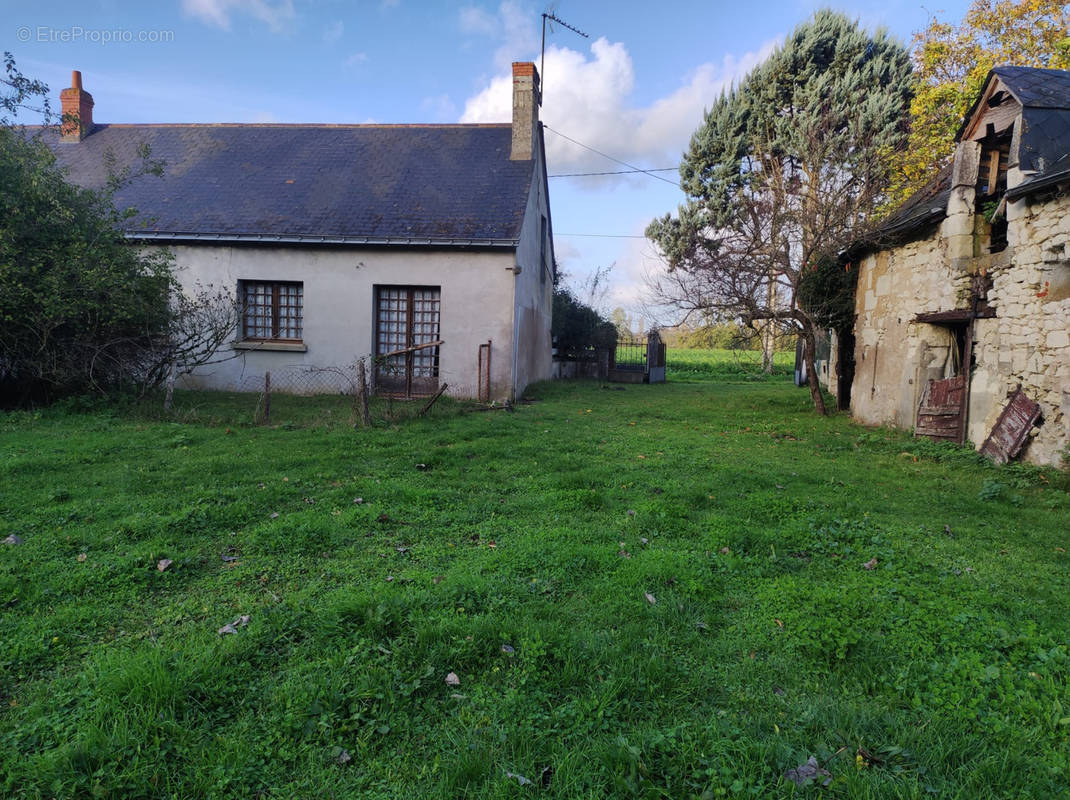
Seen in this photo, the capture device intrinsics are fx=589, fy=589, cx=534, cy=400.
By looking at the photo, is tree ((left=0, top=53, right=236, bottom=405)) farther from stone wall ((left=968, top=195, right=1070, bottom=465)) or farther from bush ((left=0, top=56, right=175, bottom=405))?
stone wall ((left=968, top=195, right=1070, bottom=465))

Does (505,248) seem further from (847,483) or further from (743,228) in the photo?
(847,483)

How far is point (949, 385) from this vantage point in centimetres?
905

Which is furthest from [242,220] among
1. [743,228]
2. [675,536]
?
[675,536]

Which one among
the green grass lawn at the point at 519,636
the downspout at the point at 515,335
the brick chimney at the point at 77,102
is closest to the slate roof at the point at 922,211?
the green grass lawn at the point at 519,636

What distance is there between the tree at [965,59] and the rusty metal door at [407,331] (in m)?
14.1

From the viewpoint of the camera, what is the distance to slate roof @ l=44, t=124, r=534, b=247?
44.6ft

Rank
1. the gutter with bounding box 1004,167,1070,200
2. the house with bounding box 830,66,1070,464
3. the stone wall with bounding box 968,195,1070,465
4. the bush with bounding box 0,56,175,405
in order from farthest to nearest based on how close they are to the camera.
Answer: the bush with bounding box 0,56,175,405 < the house with bounding box 830,66,1070,464 < the stone wall with bounding box 968,195,1070,465 < the gutter with bounding box 1004,167,1070,200

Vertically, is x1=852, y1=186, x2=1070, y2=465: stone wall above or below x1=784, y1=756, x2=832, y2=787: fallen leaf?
above

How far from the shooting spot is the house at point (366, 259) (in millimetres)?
13398

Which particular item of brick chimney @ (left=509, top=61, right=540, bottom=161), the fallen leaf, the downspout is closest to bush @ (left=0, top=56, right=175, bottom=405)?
the downspout

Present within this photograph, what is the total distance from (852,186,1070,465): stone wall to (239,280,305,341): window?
12.6 metres

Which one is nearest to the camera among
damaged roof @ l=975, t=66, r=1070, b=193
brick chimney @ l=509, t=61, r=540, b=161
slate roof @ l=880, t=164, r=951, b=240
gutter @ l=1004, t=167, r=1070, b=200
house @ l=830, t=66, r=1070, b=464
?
gutter @ l=1004, t=167, r=1070, b=200

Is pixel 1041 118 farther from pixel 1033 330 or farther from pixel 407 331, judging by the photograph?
pixel 407 331

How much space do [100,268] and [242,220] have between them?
5.38 metres
